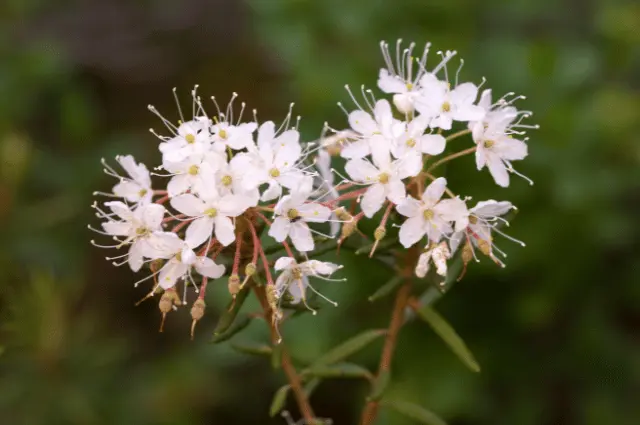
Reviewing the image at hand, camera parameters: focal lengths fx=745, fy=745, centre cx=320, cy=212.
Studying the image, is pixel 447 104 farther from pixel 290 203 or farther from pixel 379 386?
pixel 379 386

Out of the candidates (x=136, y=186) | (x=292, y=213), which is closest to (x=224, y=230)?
(x=292, y=213)

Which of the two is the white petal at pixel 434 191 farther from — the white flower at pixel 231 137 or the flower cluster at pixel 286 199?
the white flower at pixel 231 137

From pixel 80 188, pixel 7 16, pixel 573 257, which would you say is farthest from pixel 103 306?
pixel 573 257

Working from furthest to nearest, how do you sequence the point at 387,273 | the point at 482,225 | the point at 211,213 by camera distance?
1. the point at 387,273
2. the point at 482,225
3. the point at 211,213

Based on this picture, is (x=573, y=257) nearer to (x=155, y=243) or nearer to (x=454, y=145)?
(x=454, y=145)

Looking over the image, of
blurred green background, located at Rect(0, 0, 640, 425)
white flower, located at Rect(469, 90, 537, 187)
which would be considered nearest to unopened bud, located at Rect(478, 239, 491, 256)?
white flower, located at Rect(469, 90, 537, 187)
